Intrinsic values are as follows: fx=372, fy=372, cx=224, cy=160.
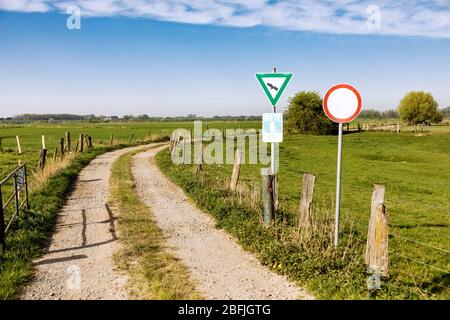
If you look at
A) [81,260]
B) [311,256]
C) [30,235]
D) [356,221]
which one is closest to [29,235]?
[30,235]

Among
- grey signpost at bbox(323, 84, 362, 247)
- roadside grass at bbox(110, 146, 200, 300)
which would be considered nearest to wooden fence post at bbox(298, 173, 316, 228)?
grey signpost at bbox(323, 84, 362, 247)

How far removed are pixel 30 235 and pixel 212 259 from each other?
13.9 ft

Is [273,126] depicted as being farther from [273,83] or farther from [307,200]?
[307,200]

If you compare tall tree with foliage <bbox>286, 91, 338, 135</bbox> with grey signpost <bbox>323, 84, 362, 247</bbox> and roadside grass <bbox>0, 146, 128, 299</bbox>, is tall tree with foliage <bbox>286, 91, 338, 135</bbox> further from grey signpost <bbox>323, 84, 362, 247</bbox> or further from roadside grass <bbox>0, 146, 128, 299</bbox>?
grey signpost <bbox>323, 84, 362, 247</bbox>

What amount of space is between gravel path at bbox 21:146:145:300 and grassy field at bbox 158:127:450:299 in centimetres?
283

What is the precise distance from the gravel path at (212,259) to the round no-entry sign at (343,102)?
3.16 metres

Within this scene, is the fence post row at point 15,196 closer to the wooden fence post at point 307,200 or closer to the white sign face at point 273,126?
the white sign face at point 273,126

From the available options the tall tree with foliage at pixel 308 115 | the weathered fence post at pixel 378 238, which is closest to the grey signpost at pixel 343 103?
the weathered fence post at pixel 378 238

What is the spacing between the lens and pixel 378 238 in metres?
6.19

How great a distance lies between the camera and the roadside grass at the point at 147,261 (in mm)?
5789

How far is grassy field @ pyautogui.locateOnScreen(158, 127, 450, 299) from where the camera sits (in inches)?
242

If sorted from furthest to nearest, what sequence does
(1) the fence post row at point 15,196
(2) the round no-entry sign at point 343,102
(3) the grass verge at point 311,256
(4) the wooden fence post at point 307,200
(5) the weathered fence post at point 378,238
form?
1. (4) the wooden fence post at point 307,200
2. (1) the fence post row at point 15,196
3. (2) the round no-entry sign at point 343,102
4. (5) the weathered fence post at point 378,238
5. (3) the grass verge at point 311,256

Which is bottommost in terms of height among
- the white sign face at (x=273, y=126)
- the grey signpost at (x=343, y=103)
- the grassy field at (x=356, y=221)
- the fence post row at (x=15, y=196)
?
the grassy field at (x=356, y=221)
